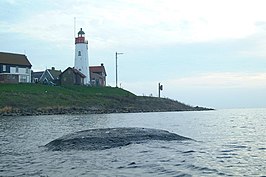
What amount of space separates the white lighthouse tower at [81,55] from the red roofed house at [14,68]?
17857mm

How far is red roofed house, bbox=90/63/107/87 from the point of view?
156125mm

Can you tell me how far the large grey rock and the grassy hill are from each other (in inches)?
2315

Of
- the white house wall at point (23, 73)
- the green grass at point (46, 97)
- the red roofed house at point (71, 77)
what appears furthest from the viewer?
the red roofed house at point (71, 77)

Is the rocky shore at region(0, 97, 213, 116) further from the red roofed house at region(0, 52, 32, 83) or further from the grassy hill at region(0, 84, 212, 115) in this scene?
the red roofed house at region(0, 52, 32, 83)

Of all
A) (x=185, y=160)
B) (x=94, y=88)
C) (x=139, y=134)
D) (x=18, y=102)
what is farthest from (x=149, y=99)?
(x=185, y=160)

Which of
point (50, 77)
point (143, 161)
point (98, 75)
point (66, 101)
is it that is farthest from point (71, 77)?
point (143, 161)

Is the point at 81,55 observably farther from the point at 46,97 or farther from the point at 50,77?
the point at 46,97

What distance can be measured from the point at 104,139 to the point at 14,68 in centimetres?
10129

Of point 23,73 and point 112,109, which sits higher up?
point 23,73

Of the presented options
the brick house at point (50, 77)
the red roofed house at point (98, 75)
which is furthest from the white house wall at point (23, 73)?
the red roofed house at point (98, 75)

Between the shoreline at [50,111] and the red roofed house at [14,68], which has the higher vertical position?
the red roofed house at [14,68]

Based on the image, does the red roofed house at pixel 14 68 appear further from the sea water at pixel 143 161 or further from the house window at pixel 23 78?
the sea water at pixel 143 161

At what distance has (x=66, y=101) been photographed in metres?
103

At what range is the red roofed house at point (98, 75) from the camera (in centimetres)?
15612
